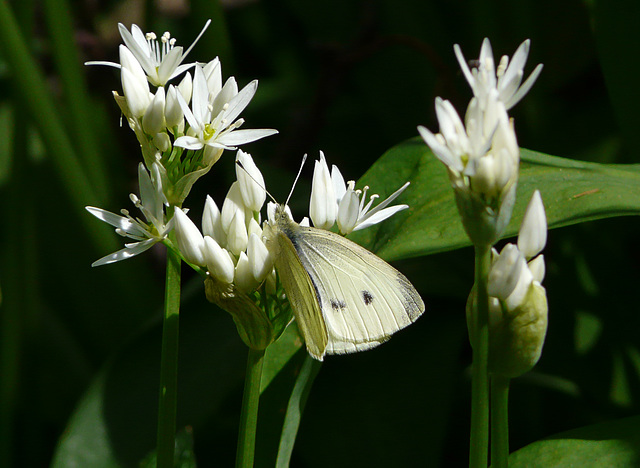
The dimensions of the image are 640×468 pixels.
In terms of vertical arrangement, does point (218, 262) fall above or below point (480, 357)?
above

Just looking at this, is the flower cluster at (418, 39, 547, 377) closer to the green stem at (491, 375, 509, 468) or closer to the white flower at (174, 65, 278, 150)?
the green stem at (491, 375, 509, 468)

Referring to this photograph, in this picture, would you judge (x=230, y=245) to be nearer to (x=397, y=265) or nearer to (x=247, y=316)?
(x=247, y=316)

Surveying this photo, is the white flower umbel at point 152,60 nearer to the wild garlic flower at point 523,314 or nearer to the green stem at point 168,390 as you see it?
the green stem at point 168,390

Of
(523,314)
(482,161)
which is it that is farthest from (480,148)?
(523,314)

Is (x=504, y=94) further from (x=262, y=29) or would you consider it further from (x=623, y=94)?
(x=262, y=29)

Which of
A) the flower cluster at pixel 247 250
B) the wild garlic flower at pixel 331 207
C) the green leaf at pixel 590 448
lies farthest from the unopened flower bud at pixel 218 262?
the green leaf at pixel 590 448

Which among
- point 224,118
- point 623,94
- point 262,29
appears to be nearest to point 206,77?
point 224,118
